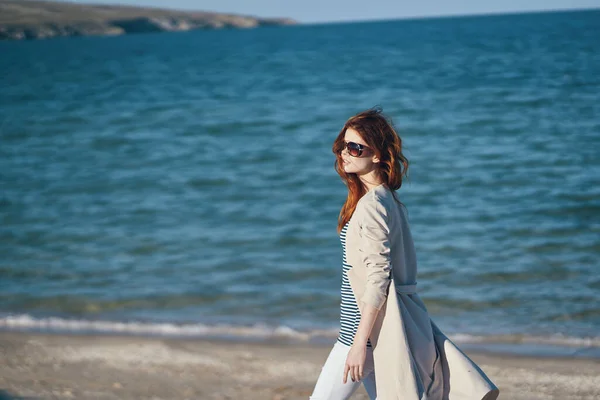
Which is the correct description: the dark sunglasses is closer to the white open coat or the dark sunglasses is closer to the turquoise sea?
the white open coat

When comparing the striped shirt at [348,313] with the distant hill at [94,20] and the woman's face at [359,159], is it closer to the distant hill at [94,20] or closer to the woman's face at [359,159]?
the woman's face at [359,159]

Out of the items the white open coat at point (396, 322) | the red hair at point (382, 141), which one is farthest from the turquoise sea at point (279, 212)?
the red hair at point (382, 141)

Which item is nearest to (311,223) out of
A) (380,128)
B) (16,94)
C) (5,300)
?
(5,300)

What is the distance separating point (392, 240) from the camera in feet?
8.97

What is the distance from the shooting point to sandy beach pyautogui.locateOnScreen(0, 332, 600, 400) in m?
4.62

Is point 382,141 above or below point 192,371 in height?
above

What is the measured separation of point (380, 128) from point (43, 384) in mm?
3137

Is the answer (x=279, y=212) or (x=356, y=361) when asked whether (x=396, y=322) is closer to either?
(x=356, y=361)

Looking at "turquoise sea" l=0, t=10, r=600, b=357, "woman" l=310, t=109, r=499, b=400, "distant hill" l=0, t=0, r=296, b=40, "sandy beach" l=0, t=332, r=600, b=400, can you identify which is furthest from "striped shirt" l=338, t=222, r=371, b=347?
"distant hill" l=0, t=0, r=296, b=40

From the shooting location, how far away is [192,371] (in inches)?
199

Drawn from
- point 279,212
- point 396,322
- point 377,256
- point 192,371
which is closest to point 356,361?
point 396,322

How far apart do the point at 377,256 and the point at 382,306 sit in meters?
0.19

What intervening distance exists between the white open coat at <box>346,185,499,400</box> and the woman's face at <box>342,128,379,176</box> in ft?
0.32

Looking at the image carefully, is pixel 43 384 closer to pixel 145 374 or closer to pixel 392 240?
pixel 145 374
